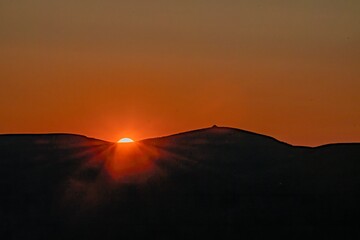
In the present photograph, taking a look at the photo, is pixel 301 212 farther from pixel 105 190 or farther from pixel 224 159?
pixel 105 190

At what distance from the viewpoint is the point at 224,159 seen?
60531mm

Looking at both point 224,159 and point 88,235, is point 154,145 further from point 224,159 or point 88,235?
point 88,235

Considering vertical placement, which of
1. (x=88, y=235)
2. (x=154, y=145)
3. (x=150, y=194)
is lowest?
(x=88, y=235)

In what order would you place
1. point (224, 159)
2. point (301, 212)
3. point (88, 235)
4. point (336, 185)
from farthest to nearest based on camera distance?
1. point (224, 159)
2. point (336, 185)
3. point (301, 212)
4. point (88, 235)

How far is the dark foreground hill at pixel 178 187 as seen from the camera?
48.3 meters

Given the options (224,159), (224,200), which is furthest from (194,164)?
(224,200)

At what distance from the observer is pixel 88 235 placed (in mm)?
46562

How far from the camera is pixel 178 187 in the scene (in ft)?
182

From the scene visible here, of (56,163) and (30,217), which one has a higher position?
(56,163)

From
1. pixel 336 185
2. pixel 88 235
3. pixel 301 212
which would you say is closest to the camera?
pixel 88 235

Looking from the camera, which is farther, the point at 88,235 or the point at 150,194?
the point at 150,194

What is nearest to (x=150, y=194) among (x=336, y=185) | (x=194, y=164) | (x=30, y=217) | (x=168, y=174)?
(x=168, y=174)

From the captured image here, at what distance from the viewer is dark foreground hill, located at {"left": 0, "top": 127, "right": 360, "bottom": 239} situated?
48344mm

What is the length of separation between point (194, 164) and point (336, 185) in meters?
13.5
